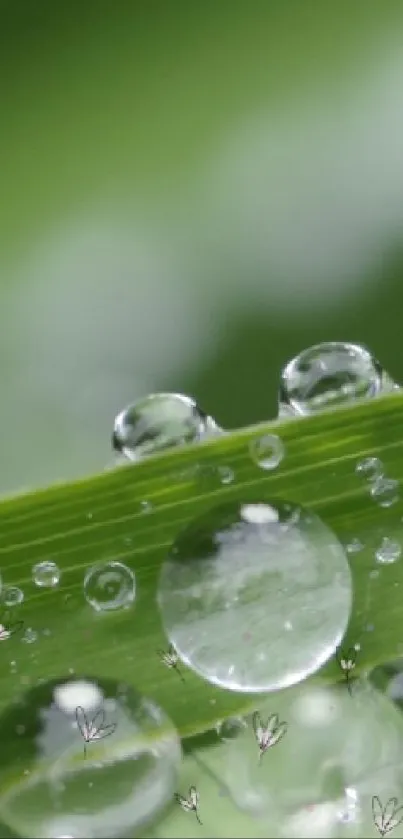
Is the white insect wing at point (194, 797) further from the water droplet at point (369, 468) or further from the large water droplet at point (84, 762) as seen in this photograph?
the water droplet at point (369, 468)

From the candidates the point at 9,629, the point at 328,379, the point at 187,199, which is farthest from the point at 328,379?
the point at 187,199

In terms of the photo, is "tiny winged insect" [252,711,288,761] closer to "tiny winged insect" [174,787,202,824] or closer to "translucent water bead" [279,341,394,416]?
"tiny winged insect" [174,787,202,824]

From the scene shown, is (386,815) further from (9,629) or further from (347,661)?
(9,629)

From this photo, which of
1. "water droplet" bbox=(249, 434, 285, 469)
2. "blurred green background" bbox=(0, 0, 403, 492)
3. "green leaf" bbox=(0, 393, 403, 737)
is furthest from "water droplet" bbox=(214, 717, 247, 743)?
"blurred green background" bbox=(0, 0, 403, 492)

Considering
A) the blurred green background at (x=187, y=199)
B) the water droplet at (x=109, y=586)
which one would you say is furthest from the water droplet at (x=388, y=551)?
the blurred green background at (x=187, y=199)

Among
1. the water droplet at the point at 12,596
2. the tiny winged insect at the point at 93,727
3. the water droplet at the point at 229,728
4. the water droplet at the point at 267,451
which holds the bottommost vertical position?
the water droplet at the point at 229,728

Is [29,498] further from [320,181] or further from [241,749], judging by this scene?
[320,181]
